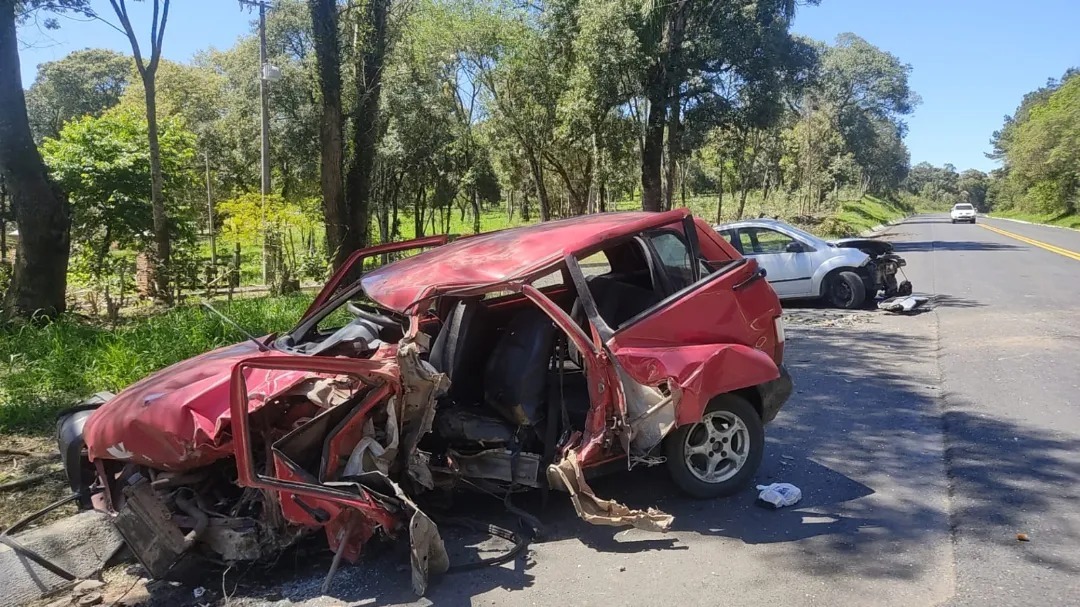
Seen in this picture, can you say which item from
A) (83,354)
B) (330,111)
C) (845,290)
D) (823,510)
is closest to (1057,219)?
(845,290)

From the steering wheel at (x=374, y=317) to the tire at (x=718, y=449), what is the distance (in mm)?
1990

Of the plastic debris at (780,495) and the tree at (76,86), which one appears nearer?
the plastic debris at (780,495)

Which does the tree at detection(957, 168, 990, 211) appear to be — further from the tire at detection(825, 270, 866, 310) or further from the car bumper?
the car bumper

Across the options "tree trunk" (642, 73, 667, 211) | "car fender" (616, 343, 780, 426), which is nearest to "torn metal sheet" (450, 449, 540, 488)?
"car fender" (616, 343, 780, 426)

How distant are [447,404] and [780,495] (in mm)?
2143

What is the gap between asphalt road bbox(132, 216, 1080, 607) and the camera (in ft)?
11.2

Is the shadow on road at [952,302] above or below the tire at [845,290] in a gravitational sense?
below

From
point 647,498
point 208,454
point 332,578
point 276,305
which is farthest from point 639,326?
point 276,305

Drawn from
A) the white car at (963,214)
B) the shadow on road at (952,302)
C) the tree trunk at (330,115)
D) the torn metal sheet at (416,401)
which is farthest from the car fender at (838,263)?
the white car at (963,214)

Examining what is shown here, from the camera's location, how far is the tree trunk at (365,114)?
1185cm

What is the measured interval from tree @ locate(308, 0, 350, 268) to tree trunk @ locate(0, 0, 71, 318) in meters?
3.60

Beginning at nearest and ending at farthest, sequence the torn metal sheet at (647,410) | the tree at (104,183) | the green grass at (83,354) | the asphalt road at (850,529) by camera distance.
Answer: the asphalt road at (850,529) → the torn metal sheet at (647,410) → the green grass at (83,354) → the tree at (104,183)

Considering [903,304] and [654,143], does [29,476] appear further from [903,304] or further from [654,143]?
[654,143]

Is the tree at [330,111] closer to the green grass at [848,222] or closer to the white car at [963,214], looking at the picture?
the green grass at [848,222]
